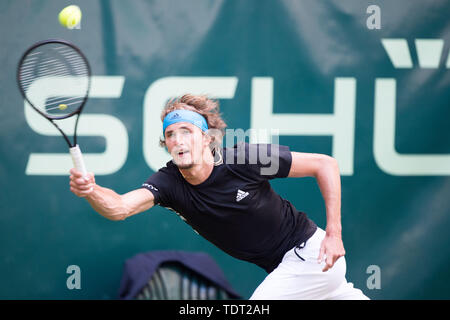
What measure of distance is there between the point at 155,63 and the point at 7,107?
90cm

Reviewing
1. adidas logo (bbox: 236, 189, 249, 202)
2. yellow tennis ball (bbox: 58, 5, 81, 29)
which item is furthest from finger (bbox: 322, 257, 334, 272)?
yellow tennis ball (bbox: 58, 5, 81, 29)

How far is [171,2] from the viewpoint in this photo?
361cm

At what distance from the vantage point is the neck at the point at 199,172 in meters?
2.90

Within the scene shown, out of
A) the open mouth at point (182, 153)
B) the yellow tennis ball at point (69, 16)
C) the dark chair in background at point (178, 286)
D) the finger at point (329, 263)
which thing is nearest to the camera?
the finger at point (329, 263)

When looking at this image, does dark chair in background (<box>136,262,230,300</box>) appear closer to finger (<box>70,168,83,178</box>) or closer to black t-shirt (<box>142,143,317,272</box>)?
black t-shirt (<box>142,143,317,272</box>)

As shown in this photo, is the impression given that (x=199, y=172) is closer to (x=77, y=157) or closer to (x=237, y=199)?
(x=237, y=199)

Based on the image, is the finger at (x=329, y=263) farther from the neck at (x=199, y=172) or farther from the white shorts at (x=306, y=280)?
the neck at (x=199, y=172)

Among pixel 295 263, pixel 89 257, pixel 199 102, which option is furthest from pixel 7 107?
pixel 295 263

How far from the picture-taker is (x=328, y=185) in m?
2.87

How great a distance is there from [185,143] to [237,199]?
357mm

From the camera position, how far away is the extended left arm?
2.74 metres

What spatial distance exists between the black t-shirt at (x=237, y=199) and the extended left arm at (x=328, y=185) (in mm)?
66

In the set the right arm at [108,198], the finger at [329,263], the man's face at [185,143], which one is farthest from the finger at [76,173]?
the finger at [329,263]

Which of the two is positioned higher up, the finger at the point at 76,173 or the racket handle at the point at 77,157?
the racket handle at the point at 77,157
